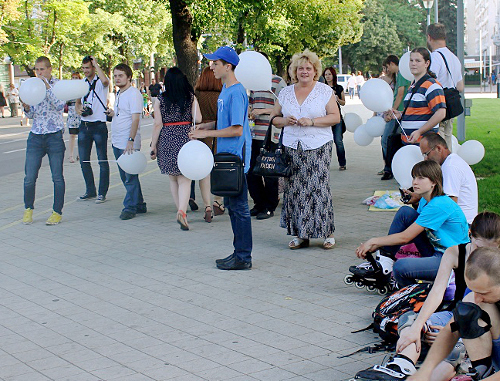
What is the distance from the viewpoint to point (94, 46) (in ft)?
171

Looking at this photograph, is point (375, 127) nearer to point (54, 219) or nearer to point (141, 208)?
point (141, 208)

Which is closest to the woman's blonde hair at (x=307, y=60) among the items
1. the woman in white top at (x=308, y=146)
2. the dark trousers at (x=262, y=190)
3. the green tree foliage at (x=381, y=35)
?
the woman in white top at (x=308, y=146)

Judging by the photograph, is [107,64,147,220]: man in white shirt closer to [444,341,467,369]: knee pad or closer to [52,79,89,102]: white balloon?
[52,79,89,102]: white balloon

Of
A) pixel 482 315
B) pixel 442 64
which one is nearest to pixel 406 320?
pixel 482 315

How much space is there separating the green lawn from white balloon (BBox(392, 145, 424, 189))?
2841 mm

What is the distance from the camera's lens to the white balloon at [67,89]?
9148mm

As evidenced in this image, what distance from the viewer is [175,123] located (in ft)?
28.6

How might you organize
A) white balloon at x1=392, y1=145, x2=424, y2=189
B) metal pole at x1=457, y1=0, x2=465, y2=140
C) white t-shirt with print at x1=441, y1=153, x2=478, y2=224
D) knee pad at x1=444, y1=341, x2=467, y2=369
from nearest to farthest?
knee pad at x1=444, y1=341, x2=467, y2=369, white t-shirt with print at x1=441, y1=153, x2=478, y2=224, white balloon at x1=392, y1=145, x2=424, y2=189, metal pole at x1=457, y1=0, x2=465, y2=140

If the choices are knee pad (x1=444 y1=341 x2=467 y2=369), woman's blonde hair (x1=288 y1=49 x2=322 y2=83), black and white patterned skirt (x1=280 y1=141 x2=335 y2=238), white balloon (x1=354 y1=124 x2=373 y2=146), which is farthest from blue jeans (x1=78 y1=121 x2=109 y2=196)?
knee pad (x1=444 y1=341 x2=467 y2=369)

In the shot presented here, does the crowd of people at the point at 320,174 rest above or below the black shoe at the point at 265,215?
above

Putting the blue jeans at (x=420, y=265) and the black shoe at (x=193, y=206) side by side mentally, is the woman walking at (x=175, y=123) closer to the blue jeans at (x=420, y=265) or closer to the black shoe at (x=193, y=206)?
the black shoe at (x=193, y=206)

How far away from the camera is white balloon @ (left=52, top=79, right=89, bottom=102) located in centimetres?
915

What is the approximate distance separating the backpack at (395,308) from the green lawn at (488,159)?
4328 millimetres

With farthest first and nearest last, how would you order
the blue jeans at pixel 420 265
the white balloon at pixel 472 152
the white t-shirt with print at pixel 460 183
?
1. the white balloon at pixel 472 152
2. the white t-shirt with print at pixel 460 183
3. the blue jeans at pixel 420 265
